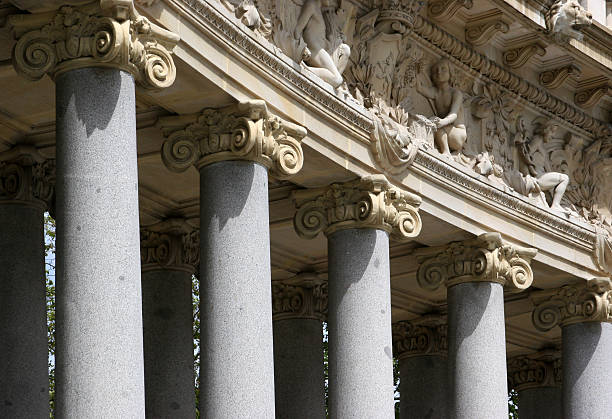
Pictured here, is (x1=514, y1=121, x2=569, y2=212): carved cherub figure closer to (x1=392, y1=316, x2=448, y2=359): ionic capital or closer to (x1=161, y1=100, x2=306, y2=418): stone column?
(x1=392, y1=316, x2=448, y2=359): ionic capital

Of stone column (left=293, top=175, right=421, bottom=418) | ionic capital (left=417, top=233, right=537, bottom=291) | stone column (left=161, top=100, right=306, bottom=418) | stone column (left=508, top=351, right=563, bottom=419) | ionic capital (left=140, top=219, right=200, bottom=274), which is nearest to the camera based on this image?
stone column (left=161, top=100, right=306, bottom=418)

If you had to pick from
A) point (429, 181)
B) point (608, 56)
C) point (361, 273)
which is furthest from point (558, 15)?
point (361, 273)

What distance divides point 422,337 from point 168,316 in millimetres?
19250

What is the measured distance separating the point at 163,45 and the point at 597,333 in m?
33.0

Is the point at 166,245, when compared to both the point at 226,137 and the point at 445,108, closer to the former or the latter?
the point at 445,108

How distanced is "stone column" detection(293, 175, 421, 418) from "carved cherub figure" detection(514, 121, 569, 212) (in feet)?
41.9

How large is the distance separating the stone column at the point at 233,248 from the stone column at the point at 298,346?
64.7 feet

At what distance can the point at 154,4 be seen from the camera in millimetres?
50969

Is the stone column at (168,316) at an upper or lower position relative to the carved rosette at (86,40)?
lower

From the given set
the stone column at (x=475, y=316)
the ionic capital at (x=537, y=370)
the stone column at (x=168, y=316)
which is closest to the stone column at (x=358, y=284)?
the stone column at (x=475, y=316)

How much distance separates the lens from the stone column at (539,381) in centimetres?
8988

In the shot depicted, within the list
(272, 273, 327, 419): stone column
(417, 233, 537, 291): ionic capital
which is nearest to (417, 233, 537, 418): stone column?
(417, 233, 537, 291): ionic capital

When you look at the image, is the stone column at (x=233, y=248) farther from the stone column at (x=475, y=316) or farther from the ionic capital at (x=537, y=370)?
the ionic capital at (x=537, y=370)

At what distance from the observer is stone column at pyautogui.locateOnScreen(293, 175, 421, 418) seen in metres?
60.6
